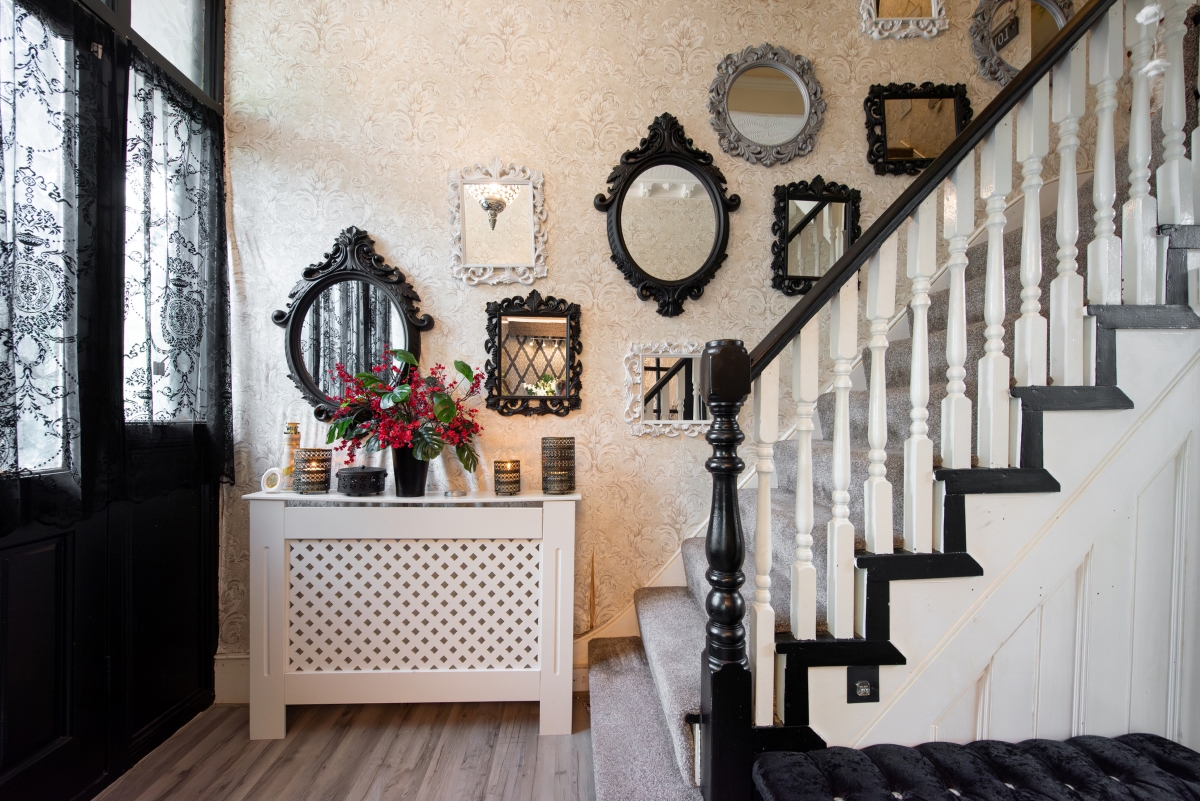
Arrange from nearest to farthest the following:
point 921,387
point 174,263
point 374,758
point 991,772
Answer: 1. point 991,772
2. point 921,387
3. point 374,758
4. point 174,263

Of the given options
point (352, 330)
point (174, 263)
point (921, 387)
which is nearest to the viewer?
point (921, 387)

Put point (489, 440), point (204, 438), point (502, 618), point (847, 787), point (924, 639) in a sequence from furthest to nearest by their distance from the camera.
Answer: point (489, 440), point (204, 438), point (502, 618), point (924, 639), point (847, 787)

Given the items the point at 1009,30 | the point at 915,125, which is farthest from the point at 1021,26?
the point at 915,125

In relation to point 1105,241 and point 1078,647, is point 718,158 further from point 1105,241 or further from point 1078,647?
point 1078,647

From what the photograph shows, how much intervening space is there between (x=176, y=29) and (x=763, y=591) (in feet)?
9.45

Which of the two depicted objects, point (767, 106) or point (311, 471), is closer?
point (311, 471)

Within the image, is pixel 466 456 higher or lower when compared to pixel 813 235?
lower

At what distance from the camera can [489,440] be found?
206 centimetres

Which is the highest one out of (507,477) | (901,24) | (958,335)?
(901,24)

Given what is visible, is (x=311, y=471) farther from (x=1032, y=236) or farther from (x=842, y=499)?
(x=1032, y=236)

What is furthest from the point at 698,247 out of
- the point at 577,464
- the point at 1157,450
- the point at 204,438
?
the point at 204,438

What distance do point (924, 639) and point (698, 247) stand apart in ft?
5.24

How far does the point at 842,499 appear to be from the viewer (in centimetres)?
114

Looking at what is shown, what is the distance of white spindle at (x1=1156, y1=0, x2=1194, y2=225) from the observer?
1.21 m
